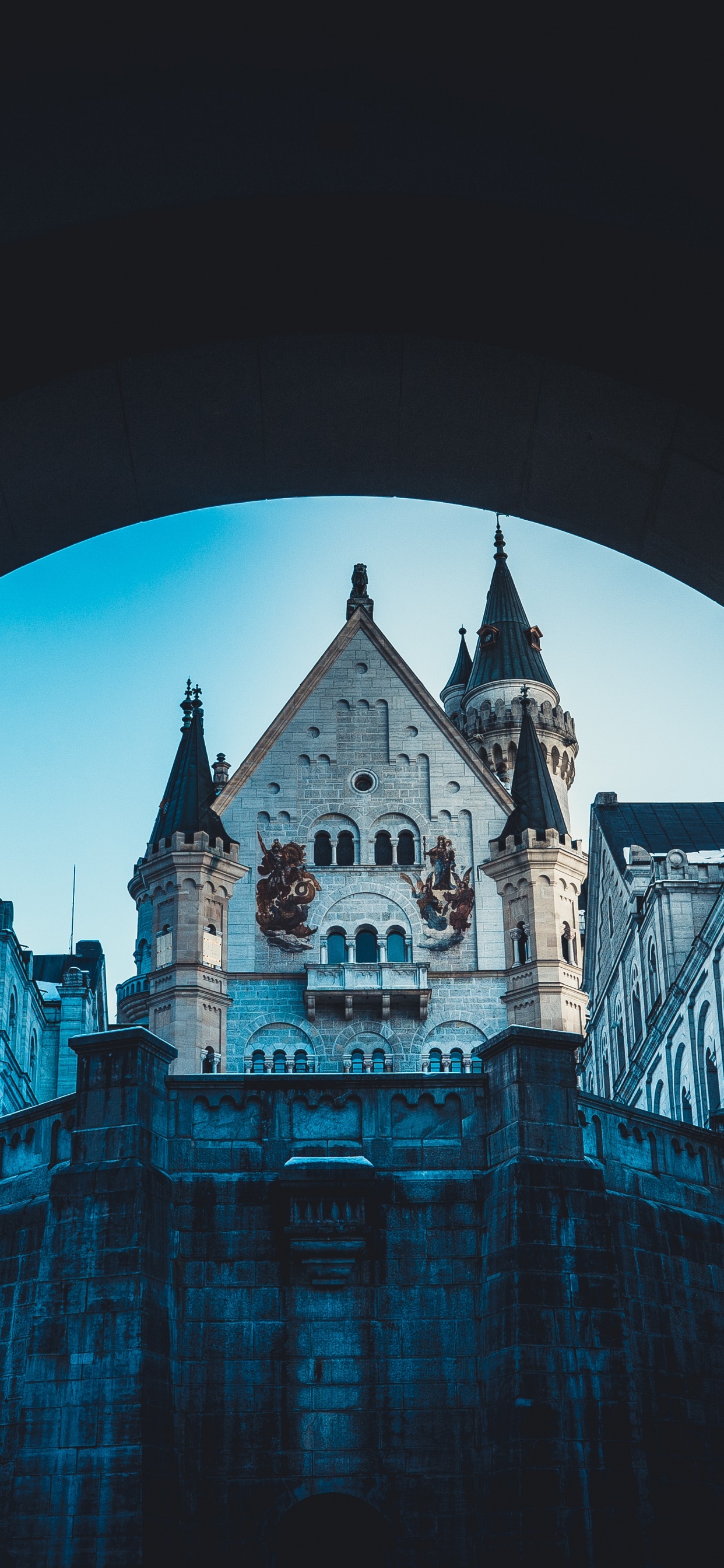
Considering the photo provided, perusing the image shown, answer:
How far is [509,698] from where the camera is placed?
212ft

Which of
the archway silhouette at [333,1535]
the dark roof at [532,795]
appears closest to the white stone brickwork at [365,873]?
the dark roof at [532,795]

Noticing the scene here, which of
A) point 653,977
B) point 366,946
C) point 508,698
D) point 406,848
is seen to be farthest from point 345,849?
point 508,698

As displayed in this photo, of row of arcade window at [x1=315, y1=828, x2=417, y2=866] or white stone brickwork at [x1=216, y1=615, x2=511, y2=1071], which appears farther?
row of arcade window at [x1=315, y1=828, x2=417, y2=866]

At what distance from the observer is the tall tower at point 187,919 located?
4191 cm

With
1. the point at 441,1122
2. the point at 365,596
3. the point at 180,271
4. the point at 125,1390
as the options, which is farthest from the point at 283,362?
the point at 365,596

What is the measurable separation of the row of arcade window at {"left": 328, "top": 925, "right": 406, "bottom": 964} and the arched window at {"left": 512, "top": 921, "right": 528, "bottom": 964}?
327 centimetres

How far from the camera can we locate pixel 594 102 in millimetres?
3678

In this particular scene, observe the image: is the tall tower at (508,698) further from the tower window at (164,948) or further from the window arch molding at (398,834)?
the tower window at (164,948)

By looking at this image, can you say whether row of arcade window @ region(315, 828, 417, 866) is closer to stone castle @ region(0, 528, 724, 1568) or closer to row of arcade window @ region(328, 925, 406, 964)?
row of arcade window @ region(328, 925, 406, 964)

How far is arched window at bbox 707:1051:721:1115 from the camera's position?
38.7m

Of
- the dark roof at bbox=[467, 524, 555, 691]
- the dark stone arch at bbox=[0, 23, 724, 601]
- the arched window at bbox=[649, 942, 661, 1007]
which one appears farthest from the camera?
the dark roof at bbox=[467, 524, 555, 691]

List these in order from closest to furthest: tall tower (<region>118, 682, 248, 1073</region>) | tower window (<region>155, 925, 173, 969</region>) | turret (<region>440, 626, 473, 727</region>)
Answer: tall tower (<region>118, 682, 248, 1073</region>), tower window (<region>155, 925, 173, 969</region>), turret (<region>440, 626, 473, 727</region>)

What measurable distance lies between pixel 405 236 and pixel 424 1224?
16.9m

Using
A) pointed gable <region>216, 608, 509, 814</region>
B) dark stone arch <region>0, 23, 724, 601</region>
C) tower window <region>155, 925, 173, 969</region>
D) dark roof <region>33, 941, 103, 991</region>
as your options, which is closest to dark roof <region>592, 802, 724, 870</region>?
pointed gable <region>216, 608, 509, 814</region>
